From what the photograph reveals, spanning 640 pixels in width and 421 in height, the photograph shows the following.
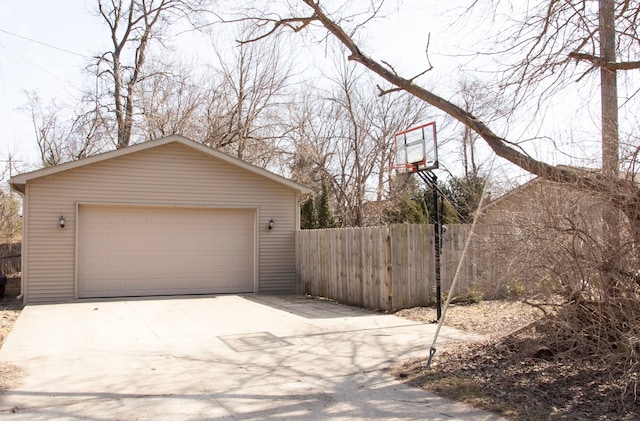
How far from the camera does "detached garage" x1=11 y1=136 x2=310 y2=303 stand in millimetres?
11461

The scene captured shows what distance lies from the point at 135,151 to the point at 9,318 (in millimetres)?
4399

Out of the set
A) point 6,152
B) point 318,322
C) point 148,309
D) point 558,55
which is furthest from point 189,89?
point 558,55

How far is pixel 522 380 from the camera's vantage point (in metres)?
4.91

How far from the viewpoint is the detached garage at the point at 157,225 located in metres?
11.5

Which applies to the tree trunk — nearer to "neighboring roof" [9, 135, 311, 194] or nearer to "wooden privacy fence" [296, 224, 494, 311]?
"wooden privacy fence" [296, 224, 494, 311]

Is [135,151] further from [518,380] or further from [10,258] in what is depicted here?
[518,380]

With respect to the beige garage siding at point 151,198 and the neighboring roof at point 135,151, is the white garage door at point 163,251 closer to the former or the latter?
the beige garage siding at point 151,198

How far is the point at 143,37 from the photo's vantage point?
23719 millimetres

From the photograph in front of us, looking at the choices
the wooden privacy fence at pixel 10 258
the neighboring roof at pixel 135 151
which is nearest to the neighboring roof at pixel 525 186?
the neighboring roof at pixel 135 151

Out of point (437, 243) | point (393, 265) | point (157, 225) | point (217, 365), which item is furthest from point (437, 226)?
point (157, 225)

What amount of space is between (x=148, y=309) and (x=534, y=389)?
25.1ft

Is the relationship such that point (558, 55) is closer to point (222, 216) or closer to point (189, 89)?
point (222, 216)

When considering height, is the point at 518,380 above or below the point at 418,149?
below

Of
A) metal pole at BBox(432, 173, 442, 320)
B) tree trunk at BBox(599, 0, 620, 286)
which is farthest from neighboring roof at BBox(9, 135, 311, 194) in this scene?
tree trunk at BBox(599, 0, 620, 286)
